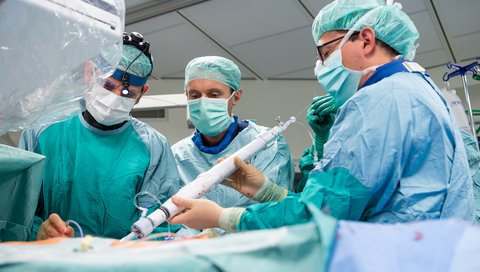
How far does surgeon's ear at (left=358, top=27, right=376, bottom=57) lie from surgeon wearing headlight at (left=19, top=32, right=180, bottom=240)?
0.91 meters

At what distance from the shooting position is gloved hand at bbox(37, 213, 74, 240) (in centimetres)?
140

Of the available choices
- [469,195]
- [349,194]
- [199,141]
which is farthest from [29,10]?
[199,141]

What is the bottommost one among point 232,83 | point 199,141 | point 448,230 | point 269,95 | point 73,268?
point 73,268

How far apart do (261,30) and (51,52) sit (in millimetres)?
2614

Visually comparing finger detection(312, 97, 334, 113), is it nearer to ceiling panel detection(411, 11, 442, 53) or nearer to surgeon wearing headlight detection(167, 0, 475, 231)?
surgeon wearing headlight detection(167, 0, 475, 231)

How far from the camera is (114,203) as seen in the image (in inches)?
69.9

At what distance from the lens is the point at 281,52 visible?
402 centimetres

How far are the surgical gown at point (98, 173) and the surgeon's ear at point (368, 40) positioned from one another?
0.92 meters

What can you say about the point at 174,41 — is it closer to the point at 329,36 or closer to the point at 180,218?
the point at 329,36

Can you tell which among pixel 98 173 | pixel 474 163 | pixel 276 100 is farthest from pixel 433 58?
pixel 98 173

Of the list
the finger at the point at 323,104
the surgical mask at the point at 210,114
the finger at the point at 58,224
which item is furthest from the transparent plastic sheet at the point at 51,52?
the finger at the point at 323,104

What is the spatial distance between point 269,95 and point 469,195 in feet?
11.8

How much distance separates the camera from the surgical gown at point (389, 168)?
3.72ft

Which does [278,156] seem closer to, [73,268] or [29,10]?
[29,10]
